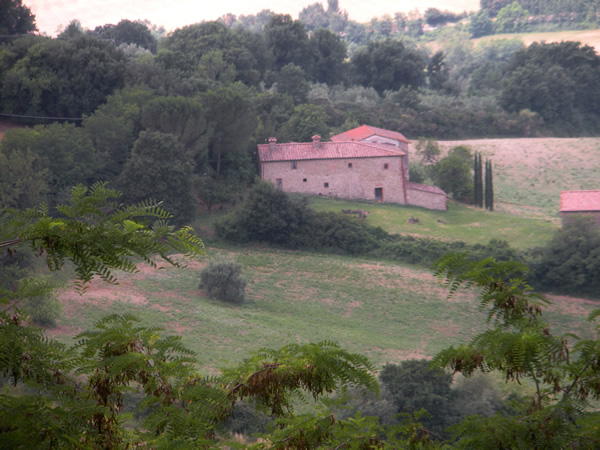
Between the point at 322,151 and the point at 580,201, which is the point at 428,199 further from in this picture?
the point at 580,201

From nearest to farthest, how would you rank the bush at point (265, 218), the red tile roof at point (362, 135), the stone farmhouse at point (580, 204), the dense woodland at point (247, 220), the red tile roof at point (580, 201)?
1. the dense woodland at point (247, 220)
2. the bush at point (265, 218)
3. the stone farmhouse at point (580, 204)
4. the red tile roof at point (580, 201)
5. the red tile roof at point (362, 135)

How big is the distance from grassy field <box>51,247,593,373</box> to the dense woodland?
298 centimetres

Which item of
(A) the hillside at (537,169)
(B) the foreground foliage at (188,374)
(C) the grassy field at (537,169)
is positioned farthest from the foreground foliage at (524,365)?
(A) the hillside at (537,169)

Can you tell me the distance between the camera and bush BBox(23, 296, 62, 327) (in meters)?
22.7

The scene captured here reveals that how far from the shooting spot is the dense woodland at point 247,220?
3850 mm

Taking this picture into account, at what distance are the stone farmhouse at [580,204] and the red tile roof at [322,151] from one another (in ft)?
38.1

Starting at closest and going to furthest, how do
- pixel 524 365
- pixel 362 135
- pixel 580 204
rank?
pixel 524 365 < pixel 580 204 < pixel 362 135

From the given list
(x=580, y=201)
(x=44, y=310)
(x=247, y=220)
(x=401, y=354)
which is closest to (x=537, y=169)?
(x=580, y=201)

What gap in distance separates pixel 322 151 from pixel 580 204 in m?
17.8

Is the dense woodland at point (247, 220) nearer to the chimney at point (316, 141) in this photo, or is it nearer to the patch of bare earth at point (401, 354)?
the patch of bare earth at point (401, 354)

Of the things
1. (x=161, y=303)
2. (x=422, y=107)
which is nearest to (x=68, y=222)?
(x=161, y=303)

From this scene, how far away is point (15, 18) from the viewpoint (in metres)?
53.6

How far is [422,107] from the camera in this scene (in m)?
71.8

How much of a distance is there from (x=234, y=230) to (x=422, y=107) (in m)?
40.6
